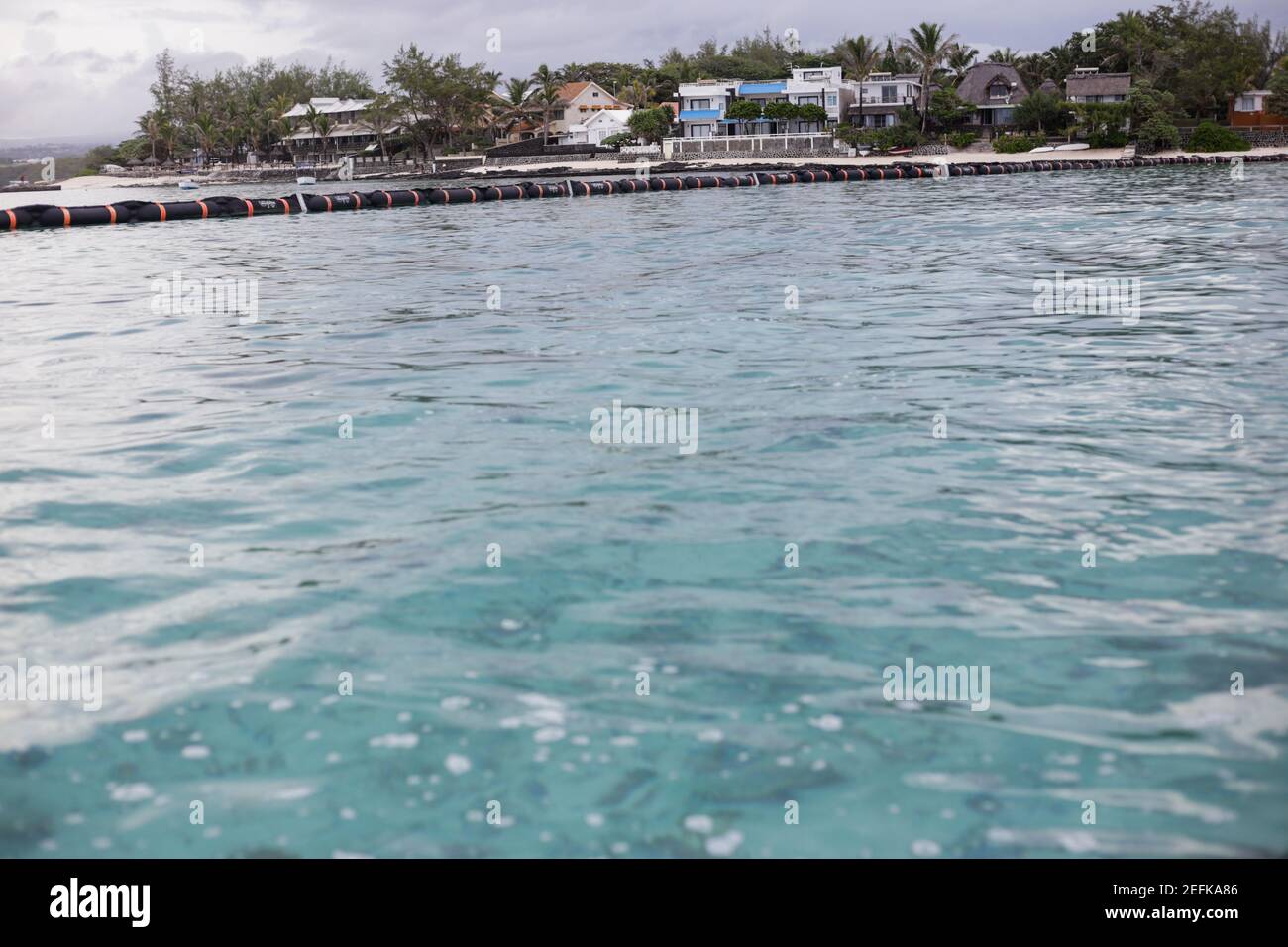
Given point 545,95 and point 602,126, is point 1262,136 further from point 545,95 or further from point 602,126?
point 545,95

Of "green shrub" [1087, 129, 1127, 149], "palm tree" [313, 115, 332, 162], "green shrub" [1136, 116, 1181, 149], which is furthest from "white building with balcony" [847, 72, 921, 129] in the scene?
"palm tree" [313, 115, 332, 162]

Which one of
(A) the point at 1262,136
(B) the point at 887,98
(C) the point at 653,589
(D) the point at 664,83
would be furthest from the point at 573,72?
(C) the point at 653,589

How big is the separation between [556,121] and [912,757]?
11372 cm

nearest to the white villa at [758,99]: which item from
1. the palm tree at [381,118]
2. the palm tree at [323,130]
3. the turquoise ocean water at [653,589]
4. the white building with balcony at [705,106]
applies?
the white building with balcony at [705,106]

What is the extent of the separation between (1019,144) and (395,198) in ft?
192

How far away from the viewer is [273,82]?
511ft

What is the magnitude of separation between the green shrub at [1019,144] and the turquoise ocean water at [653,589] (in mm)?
76299

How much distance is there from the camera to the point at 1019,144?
272ft

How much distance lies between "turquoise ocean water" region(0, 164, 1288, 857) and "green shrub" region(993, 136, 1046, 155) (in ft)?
250

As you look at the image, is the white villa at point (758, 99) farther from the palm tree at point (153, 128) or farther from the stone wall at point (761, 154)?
A: the palm tree at point (153, 128)

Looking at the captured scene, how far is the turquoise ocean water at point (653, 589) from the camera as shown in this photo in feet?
12.3
